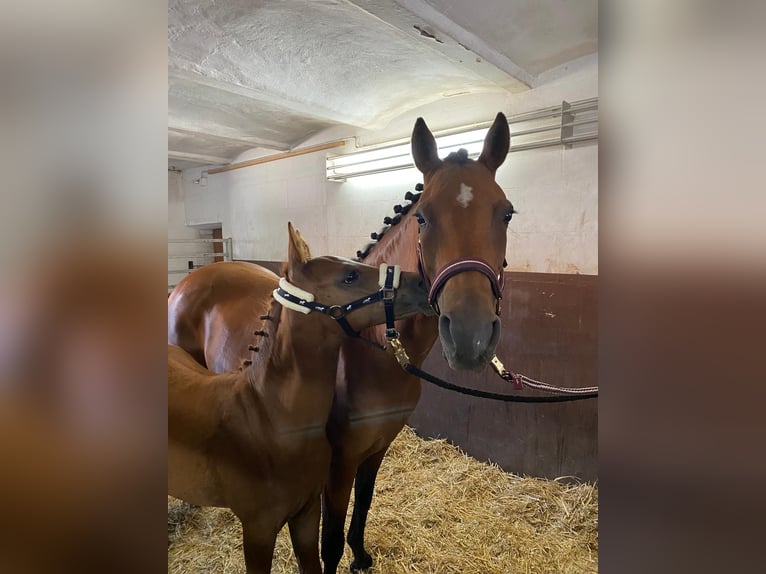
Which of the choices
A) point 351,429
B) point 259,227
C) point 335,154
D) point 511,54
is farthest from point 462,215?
point 259,227

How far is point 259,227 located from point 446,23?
289 centimetres

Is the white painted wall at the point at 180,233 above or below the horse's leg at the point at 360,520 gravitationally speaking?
above

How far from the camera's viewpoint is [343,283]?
100cm

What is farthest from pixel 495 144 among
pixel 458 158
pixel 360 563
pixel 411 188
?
pixel 360 563

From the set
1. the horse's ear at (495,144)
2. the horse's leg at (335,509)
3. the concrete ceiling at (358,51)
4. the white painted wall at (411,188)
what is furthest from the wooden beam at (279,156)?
the horse's leg at (335,509)

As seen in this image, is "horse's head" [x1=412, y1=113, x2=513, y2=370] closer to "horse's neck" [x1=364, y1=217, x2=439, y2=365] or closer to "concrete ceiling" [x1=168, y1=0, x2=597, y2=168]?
"horse's neck" [x1=364, y1=217, x2=439, y2=365]

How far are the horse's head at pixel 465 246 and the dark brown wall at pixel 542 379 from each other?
116cm

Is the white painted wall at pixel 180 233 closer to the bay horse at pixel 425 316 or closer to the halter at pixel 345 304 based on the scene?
the bay horse at pixel 425 316

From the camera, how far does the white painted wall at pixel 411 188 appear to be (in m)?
2.03

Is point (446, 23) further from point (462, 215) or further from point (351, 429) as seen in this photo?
point (351, 429)

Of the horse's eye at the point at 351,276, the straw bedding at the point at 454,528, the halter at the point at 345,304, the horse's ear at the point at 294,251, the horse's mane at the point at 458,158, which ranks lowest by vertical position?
the straw bedding at the point at 454,528

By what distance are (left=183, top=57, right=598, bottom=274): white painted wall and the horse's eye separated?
58.7 inches

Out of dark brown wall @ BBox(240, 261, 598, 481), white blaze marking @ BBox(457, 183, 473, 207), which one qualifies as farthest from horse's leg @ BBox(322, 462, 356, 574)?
dark brown wall @ BBox(240, 261, 598, 481)

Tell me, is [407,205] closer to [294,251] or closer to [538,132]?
[294,251]
